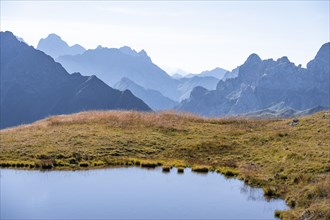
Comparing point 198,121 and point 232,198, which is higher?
point 198,121

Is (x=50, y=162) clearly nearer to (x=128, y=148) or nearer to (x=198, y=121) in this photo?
(x=128, y=148)

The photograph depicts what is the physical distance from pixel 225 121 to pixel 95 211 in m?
52.0

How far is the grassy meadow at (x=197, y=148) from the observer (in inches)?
1639

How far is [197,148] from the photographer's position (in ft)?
197

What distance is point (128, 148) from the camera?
59.0 meters

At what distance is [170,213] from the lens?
33.3m

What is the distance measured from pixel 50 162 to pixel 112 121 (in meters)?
25.3

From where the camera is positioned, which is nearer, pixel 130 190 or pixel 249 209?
pixel 249 209

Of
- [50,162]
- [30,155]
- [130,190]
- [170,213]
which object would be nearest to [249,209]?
[170,213]

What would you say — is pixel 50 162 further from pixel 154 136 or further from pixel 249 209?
pixel 249 209

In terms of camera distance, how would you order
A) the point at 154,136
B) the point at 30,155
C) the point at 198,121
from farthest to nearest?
the point at 198,121 < the point at 154,136 < the point at 30,155

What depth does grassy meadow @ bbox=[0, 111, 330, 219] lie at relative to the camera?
137 ft

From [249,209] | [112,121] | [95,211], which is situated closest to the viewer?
[95,211]

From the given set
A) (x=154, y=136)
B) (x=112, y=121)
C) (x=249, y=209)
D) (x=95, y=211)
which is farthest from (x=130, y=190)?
(x=112, y=121)
